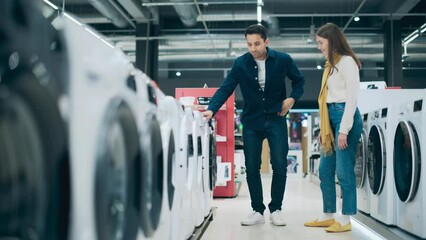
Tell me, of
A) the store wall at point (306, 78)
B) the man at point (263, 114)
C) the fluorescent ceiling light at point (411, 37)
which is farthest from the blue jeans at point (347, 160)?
the store wall at point (306, 78)

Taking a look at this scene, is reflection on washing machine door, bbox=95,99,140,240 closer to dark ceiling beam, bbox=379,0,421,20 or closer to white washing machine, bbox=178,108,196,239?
white washing machine, bbox=178,108,196,239

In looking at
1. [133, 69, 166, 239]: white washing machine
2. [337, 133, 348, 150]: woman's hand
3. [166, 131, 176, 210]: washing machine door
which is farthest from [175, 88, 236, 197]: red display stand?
[133, 69, 166, 239]: white washing machine

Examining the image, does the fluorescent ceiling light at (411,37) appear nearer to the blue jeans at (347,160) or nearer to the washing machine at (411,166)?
the washing machine at (411,166)

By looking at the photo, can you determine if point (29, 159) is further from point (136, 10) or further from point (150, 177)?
point (136, 10)

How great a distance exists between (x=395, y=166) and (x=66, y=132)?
2.68m

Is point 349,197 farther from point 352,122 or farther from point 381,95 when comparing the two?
point 381,95

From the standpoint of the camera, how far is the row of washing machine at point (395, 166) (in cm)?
263

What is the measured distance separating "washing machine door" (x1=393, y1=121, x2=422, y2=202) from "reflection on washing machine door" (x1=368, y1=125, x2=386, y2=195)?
0.15 meters

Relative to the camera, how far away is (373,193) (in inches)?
134

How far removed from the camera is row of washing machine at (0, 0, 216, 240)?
734 mm

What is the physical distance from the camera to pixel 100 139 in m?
1.00

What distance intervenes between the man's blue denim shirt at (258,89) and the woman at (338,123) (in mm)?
316

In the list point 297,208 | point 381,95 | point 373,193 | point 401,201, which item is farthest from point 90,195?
point 381,95

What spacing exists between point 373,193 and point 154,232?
2315 mm
